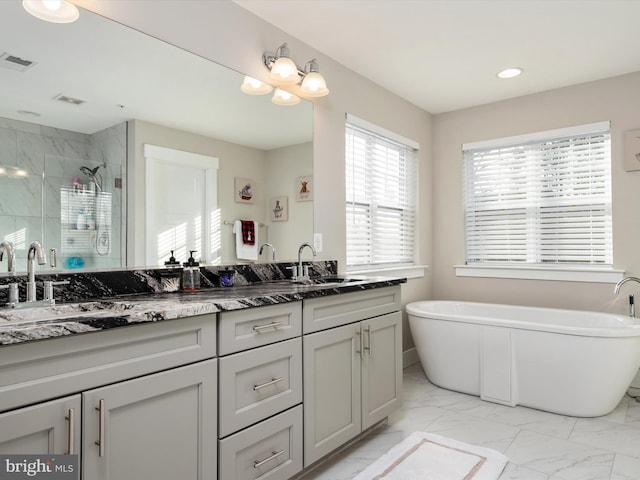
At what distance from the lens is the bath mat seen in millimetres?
2076

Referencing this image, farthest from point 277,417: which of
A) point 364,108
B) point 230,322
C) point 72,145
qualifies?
point 364,108

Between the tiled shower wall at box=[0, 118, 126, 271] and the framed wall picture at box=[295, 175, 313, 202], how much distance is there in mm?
1139

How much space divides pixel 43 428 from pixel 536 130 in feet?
13.0

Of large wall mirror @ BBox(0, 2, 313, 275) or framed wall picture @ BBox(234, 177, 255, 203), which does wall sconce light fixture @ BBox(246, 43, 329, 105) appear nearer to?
large wall mirror @ BBox(0, 2, 313, 275)

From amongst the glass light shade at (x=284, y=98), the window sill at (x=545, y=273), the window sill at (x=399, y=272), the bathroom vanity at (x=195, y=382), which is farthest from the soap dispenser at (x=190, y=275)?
the window sill at (x=545, y=273)

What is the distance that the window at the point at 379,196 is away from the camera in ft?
10.9

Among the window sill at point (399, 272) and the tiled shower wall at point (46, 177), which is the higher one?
the tiled shower wall at point (46, 177)

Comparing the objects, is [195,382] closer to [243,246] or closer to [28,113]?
[243,246]

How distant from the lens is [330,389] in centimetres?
209

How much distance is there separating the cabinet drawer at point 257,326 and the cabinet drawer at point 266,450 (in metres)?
0.33

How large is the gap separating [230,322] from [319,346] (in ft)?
1.89

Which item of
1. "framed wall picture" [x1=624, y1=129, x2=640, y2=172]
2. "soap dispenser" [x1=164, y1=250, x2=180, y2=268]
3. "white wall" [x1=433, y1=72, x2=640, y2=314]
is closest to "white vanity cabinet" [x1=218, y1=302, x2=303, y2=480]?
"soap dispenser" [x1=164, y1=250, x2=180, y2=268]

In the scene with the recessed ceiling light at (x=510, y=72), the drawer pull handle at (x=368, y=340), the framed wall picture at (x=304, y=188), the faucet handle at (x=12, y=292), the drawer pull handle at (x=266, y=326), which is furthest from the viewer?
the recessed ceiling light at (x=510, y=72)

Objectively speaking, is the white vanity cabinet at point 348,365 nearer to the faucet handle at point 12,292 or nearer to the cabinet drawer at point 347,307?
the cabinet drawer at point 347,307
